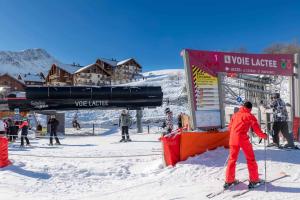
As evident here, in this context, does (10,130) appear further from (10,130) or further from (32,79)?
(32,79)

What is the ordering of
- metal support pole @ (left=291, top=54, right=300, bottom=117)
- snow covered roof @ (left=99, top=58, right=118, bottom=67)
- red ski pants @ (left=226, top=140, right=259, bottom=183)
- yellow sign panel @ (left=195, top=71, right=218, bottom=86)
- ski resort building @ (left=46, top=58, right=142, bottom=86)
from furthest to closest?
snow covered roof @ (left=99, top=58, right=118, bottom=67)
ski resort building @ (left=46, top=58, right=142, bottom=86)
metal support pole @ (left=291, top=54, right=300, bottom=117)
yellow sign panel @ (left=195, top=71, right=218, bottom=86)
red ski pants @ (left=226, top=140, right=259, bottom=183)

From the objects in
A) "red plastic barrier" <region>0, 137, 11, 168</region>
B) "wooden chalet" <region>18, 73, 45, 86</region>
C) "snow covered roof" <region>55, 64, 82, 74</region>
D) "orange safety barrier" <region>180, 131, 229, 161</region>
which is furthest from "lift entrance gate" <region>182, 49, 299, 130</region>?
"wooden chalet" <region>18, 73, 45, 86</region>

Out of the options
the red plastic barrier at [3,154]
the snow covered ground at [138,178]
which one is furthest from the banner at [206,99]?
the red plastic barrier at [3,154]

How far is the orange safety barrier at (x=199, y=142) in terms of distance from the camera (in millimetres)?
10500

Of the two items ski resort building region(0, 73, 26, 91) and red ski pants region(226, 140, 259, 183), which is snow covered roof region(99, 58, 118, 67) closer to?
ski resort building region(0, 73, 26, 91)

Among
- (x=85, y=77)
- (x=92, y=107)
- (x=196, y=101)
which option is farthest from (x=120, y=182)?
(x=85, y=77)

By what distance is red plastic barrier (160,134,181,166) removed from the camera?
1031 centimetres

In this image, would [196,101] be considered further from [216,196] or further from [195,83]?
[216,196]

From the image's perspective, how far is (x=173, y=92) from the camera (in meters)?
57.5

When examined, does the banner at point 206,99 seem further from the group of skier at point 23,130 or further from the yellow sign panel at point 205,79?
the group of skier at point 23,130

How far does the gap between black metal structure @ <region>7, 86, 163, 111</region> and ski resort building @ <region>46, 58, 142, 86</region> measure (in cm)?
5348

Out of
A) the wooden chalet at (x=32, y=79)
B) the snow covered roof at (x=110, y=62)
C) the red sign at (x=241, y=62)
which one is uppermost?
the snow covered roof at (x=110, y=62)

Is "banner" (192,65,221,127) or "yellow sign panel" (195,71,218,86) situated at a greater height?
"yellow sign panel" (195,71,218,86)

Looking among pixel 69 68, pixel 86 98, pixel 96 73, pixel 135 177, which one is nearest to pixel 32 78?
pixel 69 68
